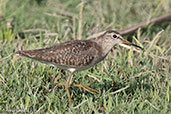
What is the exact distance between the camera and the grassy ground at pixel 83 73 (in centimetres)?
583

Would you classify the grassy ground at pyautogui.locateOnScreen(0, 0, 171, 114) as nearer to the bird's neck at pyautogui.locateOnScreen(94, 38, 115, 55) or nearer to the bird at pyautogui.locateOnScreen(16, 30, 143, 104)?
the bird at pyautogui.locateOnScreen(16, 30, 143, 104)

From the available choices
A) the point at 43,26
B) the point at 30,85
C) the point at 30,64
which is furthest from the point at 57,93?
the point at 43,26

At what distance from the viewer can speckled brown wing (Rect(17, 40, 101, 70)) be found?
20.1 ft

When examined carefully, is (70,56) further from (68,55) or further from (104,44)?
(104,44)

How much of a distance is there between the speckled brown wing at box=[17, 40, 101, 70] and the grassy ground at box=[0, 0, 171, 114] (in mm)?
430

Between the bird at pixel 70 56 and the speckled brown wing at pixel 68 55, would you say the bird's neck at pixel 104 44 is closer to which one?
the bird at pixel 70 56

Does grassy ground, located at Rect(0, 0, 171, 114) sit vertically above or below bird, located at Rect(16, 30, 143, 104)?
below

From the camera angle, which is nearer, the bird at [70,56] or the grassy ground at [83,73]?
the grassy ground at [83,73]

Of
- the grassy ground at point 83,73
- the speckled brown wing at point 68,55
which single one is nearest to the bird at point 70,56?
the speckled brown wing at point 68,55

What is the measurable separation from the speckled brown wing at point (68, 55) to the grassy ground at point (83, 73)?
43cm

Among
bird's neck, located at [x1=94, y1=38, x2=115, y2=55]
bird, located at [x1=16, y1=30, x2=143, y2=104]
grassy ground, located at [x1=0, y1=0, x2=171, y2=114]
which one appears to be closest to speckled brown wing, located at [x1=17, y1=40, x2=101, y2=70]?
bird, located at [x1=16, y1=30, x2=143, y2=104]

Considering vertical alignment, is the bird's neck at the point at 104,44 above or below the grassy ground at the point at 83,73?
above

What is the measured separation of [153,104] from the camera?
5.87 meters

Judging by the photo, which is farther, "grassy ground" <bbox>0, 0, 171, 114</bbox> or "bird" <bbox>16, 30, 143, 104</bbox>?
"bird" <bbox>16, 30, 143, 104</bbox>
